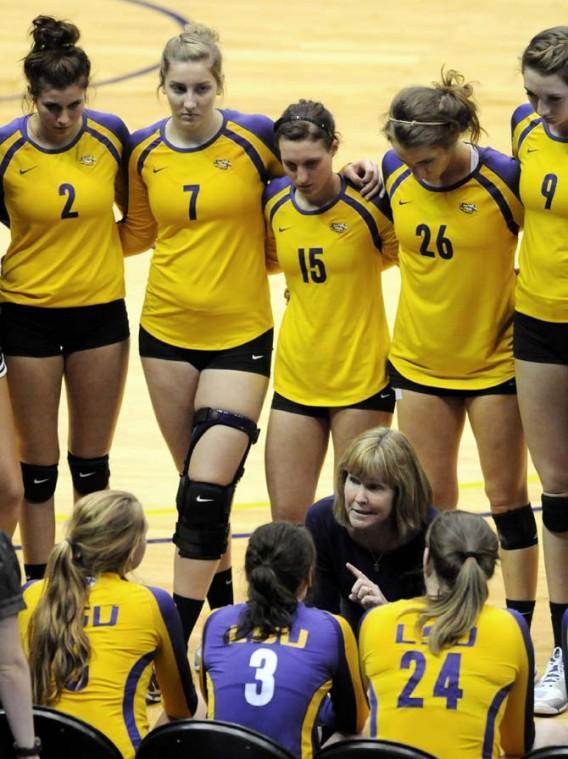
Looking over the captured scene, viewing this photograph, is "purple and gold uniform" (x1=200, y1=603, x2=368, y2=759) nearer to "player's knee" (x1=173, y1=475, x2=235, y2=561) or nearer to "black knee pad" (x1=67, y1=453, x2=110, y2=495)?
"player's knee" (x1=173, y1=475, x2=235, y2=561)

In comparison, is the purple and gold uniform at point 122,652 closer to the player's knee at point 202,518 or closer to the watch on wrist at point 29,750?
the watch on wrist at point 29,750

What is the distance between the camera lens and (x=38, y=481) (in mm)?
5531

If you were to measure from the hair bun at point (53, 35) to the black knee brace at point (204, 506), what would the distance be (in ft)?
4.13

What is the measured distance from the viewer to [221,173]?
5270 millimetres

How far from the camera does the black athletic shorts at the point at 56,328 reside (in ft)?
17.6

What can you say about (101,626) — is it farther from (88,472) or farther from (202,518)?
(88,472)

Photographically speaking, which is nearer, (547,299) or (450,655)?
(450,655)

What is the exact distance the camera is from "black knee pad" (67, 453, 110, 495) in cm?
560

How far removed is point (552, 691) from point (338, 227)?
63.6 inches

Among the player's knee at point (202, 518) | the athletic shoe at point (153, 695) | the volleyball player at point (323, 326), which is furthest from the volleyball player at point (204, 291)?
the athletic shoe at point (153, 695)

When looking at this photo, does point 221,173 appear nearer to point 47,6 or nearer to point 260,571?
point 260,571

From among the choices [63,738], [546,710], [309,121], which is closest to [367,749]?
[63,738]

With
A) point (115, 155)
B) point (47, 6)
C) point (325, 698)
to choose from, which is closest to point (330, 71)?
point (47, 6)

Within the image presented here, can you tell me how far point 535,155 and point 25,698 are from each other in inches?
89.7
